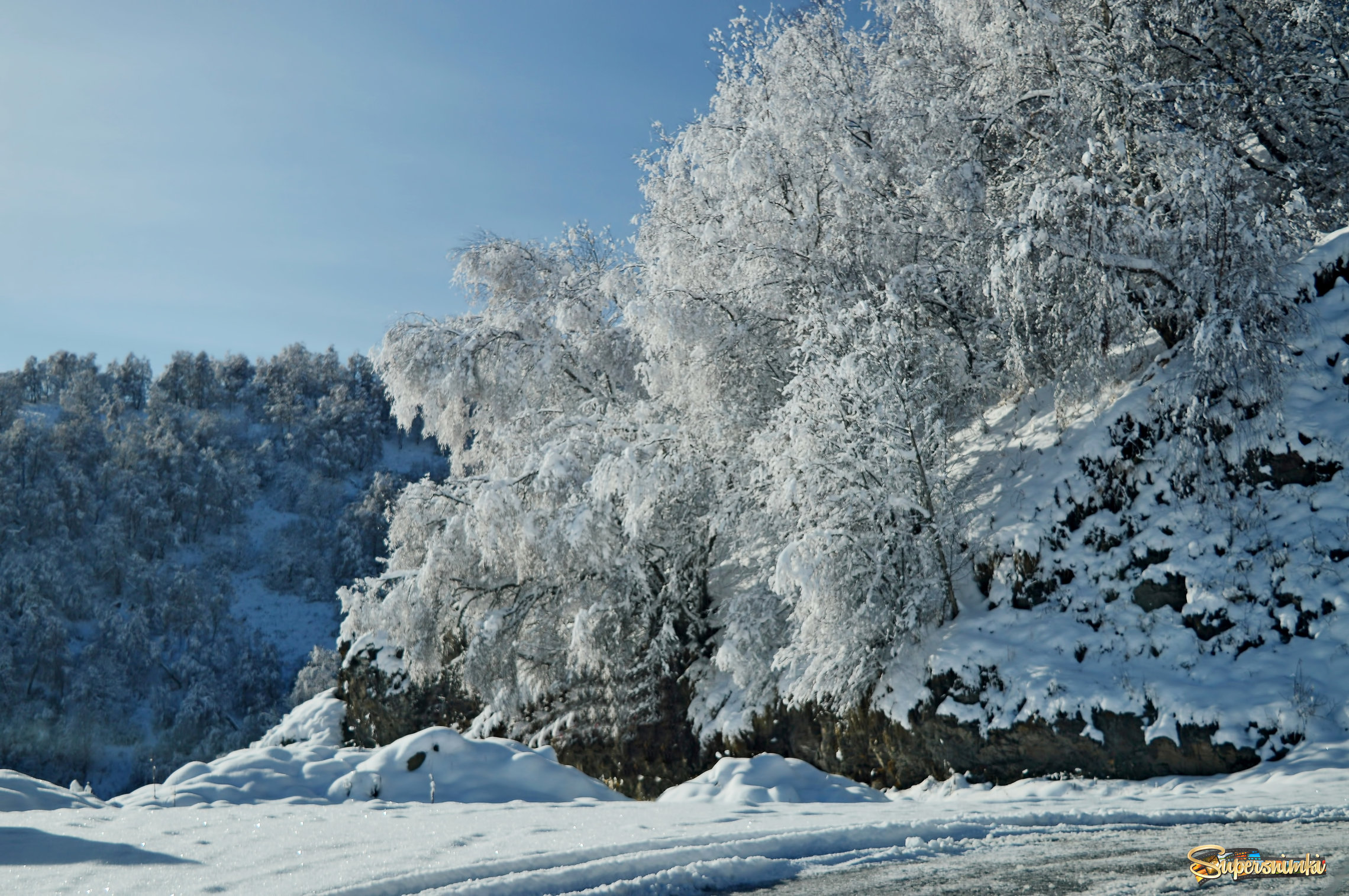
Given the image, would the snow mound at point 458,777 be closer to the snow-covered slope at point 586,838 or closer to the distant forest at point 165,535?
the snow-covered slope at point 586,838

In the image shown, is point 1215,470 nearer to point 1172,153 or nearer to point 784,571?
point 1172,153

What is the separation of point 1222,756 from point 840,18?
40.5 feet

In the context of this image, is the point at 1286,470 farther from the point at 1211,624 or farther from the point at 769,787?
the point at 769,787

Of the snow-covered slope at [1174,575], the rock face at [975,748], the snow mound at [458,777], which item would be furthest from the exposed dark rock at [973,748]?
the snow mound at [458,777]

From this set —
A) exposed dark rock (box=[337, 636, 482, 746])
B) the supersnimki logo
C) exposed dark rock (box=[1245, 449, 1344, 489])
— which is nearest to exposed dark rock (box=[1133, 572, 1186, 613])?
exposed dark rock (box=[1245, 449, 1344, 489])

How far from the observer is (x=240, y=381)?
122 m

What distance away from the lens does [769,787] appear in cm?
818

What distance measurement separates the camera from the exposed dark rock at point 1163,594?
9.22 meters

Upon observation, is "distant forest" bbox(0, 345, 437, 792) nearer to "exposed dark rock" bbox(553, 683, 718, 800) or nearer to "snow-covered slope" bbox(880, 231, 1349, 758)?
"exposed dark rock" bbox(553, 683, 718, 800)

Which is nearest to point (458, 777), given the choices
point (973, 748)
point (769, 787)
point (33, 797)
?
point (769, 787)

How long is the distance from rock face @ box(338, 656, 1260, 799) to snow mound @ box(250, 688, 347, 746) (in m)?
4.37

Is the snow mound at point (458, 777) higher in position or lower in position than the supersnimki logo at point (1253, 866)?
higher

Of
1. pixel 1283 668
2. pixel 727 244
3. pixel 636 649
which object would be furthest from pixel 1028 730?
pixel 727 244

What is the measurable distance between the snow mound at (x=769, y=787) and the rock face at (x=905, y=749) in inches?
45.9
